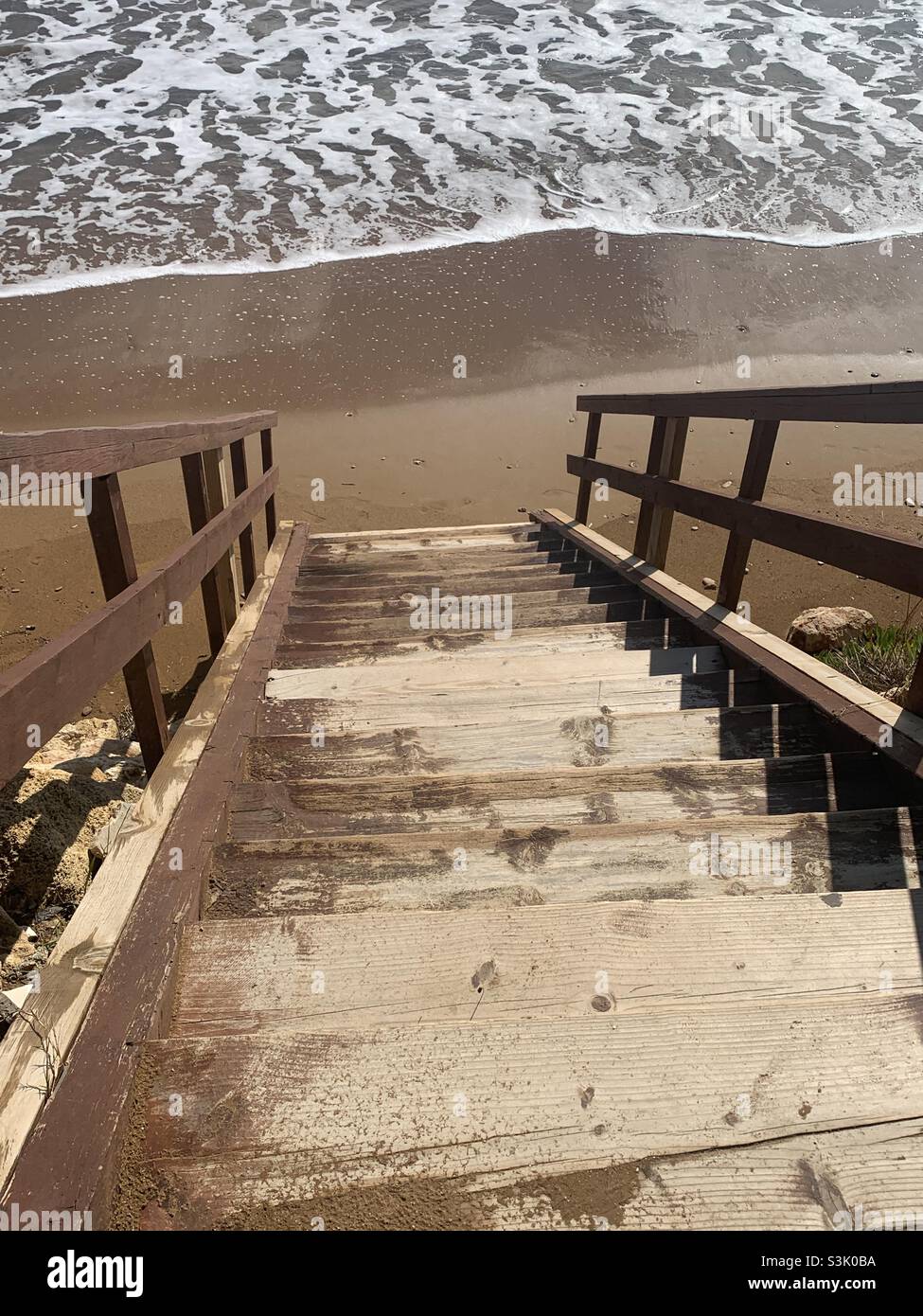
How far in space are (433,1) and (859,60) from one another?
916cm

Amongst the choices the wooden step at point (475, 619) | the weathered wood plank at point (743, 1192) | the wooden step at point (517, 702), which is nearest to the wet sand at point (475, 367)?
the wooden step at point (475, 619)

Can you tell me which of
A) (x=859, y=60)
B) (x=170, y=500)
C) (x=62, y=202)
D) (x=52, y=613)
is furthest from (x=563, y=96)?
(x=52, y=613)

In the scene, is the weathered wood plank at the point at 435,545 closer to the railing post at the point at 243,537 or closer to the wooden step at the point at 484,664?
the railing post at the point at 243,537

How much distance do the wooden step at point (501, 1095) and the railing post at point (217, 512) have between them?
292cm

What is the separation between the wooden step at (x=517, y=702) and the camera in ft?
8.80

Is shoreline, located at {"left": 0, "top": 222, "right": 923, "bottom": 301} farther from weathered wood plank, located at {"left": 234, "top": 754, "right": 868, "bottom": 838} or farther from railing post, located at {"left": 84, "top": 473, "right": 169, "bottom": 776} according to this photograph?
weathered wood plank, located at {"left": 234, "top": 754, "right": 868, "bottom": 838}

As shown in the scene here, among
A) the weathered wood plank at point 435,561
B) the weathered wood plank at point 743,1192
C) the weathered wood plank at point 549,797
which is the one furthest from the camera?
the weathered wood plank at point 435,561

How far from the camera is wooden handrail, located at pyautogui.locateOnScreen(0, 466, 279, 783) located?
1.25 metres

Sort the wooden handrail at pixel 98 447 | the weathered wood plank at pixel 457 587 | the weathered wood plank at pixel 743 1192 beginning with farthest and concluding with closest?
1. the weathered wood plank at pixel 457 587
2. the wooden handrail at pixel 98 447
3. the weathered wood plank at pixel 743 1192

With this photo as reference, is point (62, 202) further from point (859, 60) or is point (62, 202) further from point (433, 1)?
point (859, 60)

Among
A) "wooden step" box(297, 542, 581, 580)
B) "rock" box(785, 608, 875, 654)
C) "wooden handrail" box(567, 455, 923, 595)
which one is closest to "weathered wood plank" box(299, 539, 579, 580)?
"wooden step" box(297, 542, 581, 580)

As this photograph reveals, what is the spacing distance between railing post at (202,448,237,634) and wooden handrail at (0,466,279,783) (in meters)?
1.32

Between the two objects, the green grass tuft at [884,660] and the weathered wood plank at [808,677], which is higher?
the weathered wood plank at [808,677]

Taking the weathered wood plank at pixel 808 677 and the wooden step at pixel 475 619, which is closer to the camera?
the weathered wood plank at pixel 808 677
